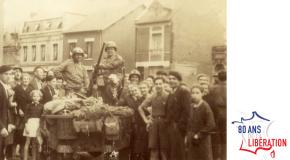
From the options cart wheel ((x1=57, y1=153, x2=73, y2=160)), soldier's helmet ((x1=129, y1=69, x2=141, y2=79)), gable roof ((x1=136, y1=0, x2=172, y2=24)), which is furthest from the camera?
cart wheel ((x1=57, y1=153, x2=73, y2=160))

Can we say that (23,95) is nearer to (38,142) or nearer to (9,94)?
(9,94)

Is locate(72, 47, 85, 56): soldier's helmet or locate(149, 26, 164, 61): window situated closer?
locate(149, 26, 164, 61): window

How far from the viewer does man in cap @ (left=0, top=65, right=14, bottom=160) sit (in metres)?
4.91

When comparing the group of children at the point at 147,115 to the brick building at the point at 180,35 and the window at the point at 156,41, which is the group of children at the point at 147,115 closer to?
the brick building at the point at 180,35

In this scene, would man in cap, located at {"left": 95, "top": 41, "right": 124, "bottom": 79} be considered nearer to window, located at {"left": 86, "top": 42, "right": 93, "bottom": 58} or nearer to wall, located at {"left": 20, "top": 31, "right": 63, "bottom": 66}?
window, located at {"left": 86, "top": 42, "right": 93, "bottom": 58}

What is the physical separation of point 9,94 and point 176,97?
1.78m

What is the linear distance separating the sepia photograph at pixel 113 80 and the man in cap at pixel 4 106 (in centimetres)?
1

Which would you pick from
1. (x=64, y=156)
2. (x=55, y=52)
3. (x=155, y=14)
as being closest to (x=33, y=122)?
(x=64, y=156)

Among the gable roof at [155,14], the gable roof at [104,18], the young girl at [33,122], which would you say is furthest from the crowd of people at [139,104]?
the gable roof at [155,14]

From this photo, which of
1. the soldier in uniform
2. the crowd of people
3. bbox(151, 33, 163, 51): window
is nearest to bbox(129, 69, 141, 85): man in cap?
the crowd of people

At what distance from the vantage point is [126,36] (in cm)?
455

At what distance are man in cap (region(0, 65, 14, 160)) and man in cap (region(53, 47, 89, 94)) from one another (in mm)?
549

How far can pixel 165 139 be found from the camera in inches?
171
